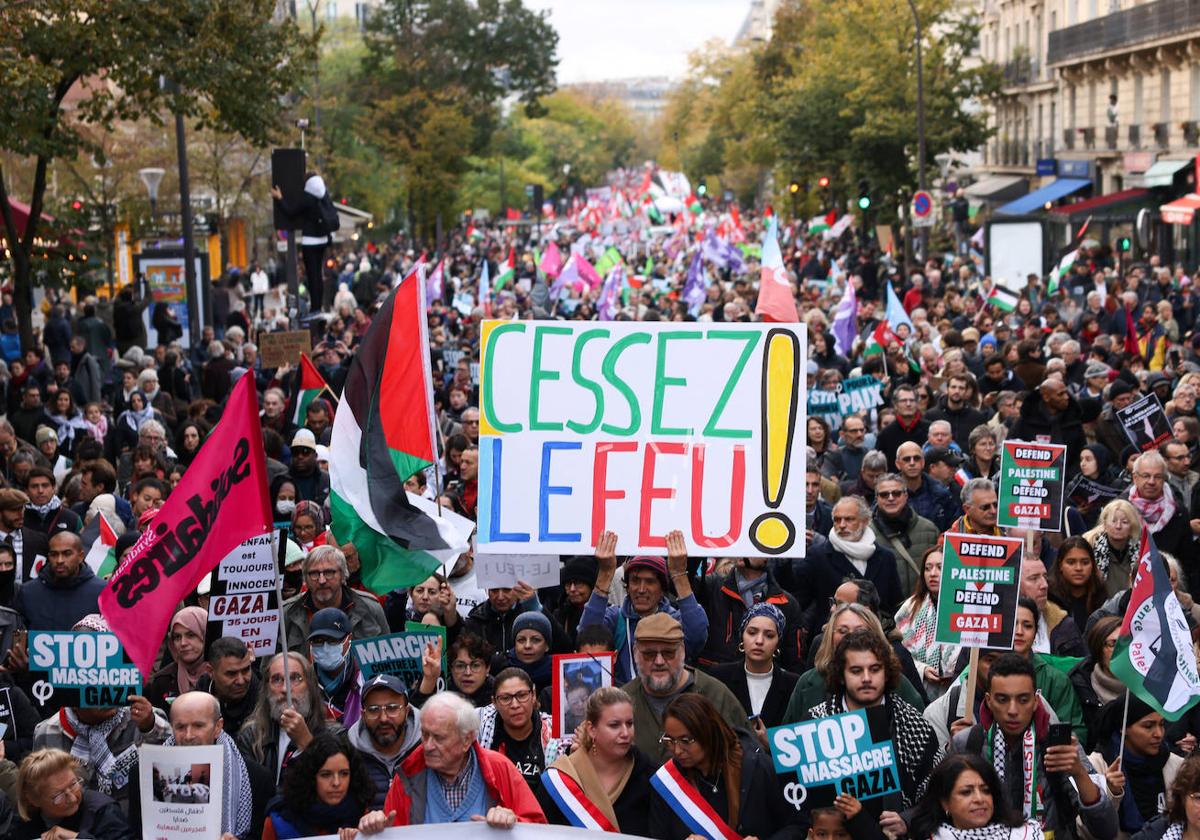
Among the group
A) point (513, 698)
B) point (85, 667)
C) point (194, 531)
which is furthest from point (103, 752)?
point (513, 698)

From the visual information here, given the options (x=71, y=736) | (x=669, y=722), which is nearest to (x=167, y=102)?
(x=71, y=736)

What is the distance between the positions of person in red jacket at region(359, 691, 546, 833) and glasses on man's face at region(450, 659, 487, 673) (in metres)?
1.32

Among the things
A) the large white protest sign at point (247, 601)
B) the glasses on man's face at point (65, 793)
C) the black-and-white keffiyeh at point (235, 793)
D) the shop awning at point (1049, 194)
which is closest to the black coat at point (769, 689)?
the black-and-white keffiyeh at point (235, 793)

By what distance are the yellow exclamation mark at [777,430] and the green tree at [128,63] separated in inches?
434

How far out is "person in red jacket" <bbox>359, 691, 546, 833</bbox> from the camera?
6.01 m

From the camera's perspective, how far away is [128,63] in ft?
64.1

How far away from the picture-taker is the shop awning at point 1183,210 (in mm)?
34500

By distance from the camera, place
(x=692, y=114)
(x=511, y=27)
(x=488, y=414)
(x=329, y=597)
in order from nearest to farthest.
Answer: (x=488, y=414) < (x=329, y=597) < (x=511, y=27) < (x=692, y=114)

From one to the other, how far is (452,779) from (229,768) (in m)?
0.90

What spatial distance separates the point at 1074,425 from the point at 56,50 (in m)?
11.3

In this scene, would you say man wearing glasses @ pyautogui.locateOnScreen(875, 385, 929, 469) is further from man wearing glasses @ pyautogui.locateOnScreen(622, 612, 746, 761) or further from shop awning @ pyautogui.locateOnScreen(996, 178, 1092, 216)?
shop awning @ pyautogui.locateOnScreen(996, 178, 1092, 216)

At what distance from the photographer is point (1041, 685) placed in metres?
7.14

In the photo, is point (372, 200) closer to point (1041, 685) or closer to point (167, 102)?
point (167, 102)

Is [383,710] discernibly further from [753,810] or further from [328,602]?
[328,602]
